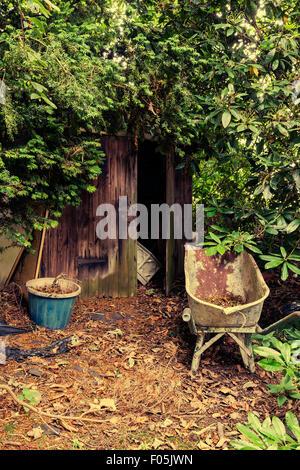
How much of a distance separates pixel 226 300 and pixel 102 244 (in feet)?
6.89

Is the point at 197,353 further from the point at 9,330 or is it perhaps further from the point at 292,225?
the point at 9,330

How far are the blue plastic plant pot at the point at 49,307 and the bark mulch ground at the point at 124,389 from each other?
108mm

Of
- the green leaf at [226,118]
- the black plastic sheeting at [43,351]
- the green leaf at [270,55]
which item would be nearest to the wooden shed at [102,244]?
the black plastic sheeting at [43,351]

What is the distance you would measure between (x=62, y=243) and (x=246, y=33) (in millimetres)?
3502

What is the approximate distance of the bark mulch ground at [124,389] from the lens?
2637 mm

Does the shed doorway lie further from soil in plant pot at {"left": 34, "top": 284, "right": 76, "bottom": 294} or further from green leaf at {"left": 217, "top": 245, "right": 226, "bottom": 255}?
green leaf at {"left": 217, "top": 245, "right": 226, "bottom": 255}

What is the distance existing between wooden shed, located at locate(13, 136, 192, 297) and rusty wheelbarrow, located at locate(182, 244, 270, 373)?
5.16 feet

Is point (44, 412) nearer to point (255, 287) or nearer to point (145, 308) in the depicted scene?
point (255, 287)

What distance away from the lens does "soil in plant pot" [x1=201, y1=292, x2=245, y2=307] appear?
3.98m

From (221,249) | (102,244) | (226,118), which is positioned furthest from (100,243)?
(226,118)

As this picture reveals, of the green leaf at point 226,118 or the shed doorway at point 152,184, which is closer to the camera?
the green leaf at point 226,118

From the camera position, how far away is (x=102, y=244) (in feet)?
17.8

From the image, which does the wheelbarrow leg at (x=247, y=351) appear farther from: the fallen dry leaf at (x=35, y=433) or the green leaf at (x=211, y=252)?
the fallen dry leaf at (x=35, y=433)

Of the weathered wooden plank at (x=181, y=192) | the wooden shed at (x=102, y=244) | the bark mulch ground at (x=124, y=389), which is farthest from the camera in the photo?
the weathered wooden plank at (x=181, y=192)
